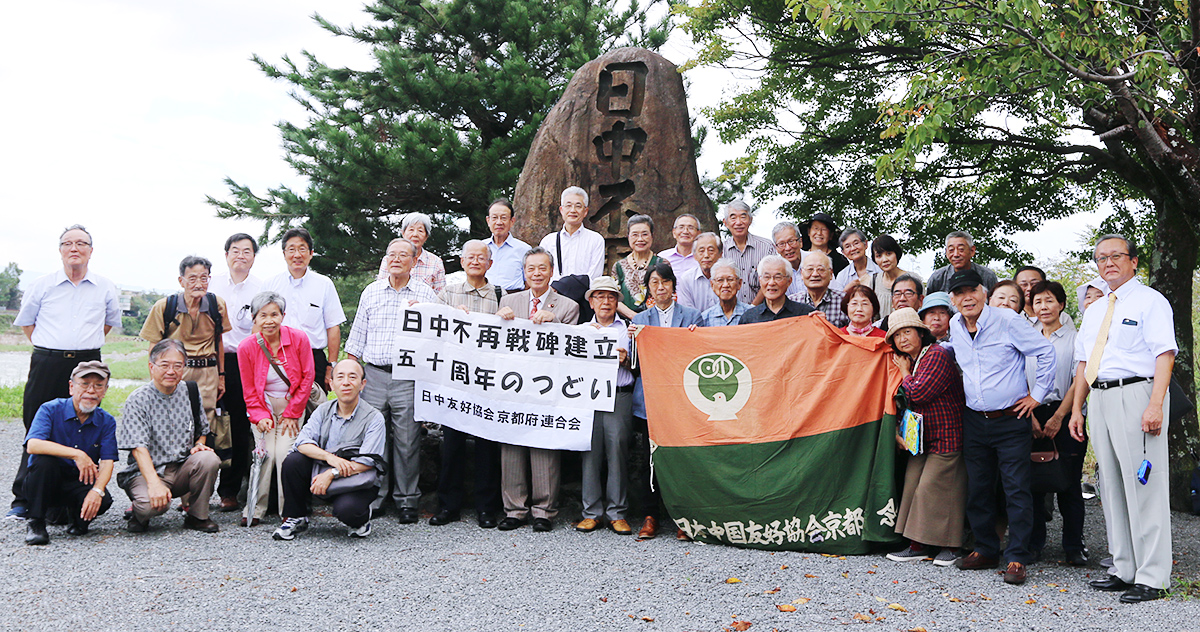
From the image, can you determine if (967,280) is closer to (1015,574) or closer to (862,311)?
(862,311)

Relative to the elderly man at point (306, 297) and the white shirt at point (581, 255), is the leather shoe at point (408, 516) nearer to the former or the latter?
the elderly man at point (306, 297)

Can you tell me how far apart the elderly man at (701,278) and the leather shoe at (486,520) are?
2.12 metres

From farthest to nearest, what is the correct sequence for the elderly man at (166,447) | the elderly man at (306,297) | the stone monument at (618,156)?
1. the stone monument at (618,156)
2. the elderly man at (306,297)
3. the elderly man at (166,447)

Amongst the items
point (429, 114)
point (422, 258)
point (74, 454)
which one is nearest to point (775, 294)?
point (422, 258)

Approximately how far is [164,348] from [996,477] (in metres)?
5.26

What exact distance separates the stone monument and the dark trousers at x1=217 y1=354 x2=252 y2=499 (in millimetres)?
3504

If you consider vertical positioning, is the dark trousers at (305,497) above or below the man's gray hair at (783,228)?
below

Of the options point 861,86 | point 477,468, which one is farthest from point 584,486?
point 861,86

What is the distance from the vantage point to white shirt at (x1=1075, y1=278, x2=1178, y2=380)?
4559 mm

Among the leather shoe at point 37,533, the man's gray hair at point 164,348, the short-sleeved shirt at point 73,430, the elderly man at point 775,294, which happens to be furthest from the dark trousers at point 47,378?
the elderly man at point 775,294

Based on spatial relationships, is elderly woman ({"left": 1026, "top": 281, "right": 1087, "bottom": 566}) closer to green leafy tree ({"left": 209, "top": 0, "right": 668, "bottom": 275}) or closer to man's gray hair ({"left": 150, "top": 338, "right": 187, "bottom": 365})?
man's gray hair ({"left": 150, "top": 338, "right": 187, "bottom": 365})

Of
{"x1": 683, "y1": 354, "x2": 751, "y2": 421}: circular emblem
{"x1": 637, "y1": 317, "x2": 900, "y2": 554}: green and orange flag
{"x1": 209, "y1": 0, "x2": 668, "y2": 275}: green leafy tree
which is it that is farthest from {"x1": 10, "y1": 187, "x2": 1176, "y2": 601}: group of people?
{"x1": 209, "y1": 0, "x2": 668, "y2": 275}: green leafy tree

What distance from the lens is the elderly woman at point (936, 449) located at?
5070mm

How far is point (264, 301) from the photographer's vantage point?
5.75 metres
